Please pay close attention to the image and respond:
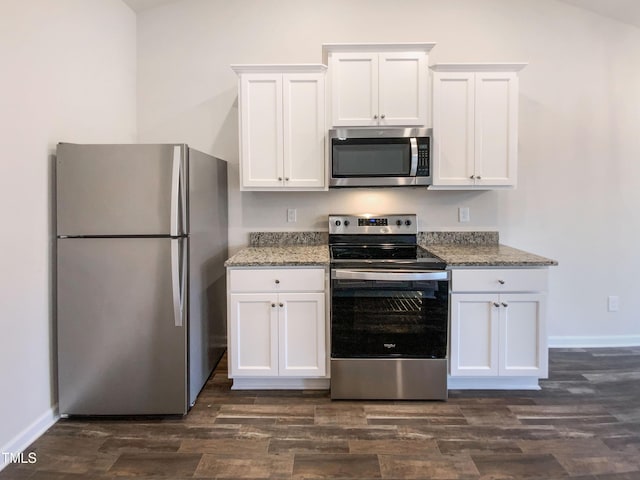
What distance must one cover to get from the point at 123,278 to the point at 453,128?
2330 mm

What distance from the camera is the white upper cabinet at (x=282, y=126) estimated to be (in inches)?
105

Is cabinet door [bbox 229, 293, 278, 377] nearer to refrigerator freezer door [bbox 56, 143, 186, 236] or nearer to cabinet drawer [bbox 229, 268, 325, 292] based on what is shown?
cabinet drawer [bbox 229, 268, 325, 292]

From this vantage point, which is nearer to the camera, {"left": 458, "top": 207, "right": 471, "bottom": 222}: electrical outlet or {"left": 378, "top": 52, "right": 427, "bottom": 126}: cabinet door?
{"left": 378, "top": 52, "right": 427, "bottom": 126}: cabinet door

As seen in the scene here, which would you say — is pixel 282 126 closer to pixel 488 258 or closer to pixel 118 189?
pixel 118 189

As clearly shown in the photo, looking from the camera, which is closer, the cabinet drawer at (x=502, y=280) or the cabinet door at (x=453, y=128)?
the cabinet drawer at (x=502, y=280)

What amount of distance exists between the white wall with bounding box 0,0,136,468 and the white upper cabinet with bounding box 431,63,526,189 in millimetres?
2319

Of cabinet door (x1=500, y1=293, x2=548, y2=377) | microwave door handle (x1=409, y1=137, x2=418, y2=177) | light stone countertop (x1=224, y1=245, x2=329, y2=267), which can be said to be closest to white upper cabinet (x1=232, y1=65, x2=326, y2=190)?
light stone countertop (x1=224, y1=245, x2=329, y2=267)

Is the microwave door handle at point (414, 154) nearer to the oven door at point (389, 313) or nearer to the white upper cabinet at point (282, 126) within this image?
the white upper cabinet at point (282, 126)

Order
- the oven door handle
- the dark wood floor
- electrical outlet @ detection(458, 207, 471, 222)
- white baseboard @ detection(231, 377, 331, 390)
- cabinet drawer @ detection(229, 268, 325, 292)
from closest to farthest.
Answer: the dark wood floor → the oven door handle → cabinet drawer @ detection(229, 268, 325, 292) → white baseboard @ detection(231, 377, 331, 390) → electrical outlet @ detection(458, 207, 471, 222)

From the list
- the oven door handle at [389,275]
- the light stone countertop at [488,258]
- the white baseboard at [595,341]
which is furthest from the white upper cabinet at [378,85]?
the white baseboard at [595,341]

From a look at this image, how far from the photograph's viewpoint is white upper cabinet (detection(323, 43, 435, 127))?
8.68 feet

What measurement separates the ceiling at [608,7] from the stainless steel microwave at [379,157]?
1.71 metres

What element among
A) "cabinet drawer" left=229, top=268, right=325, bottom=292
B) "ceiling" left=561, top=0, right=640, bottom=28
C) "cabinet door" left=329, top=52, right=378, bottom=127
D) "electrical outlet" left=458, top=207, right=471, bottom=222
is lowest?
"cabinet drawer" left=229, top=268, right=325, bottom=292

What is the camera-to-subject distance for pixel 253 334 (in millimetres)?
2432
